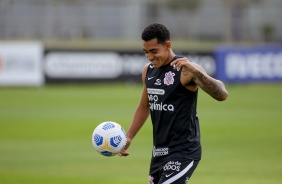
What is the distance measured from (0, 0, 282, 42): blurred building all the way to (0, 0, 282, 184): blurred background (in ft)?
0.21

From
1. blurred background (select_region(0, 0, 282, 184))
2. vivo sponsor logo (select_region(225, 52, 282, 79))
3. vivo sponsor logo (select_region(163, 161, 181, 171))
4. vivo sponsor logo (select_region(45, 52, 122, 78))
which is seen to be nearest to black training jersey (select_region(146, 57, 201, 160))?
vivo sponsor logo (select_region(163, 161, 181, 171))

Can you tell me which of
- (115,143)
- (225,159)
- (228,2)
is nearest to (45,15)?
(228,2)

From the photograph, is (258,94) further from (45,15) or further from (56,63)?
(45,15)

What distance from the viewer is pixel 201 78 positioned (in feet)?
24.9

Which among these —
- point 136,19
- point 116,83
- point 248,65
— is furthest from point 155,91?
point 136,19

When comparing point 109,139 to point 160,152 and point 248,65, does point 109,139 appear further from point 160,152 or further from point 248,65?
point 248,65

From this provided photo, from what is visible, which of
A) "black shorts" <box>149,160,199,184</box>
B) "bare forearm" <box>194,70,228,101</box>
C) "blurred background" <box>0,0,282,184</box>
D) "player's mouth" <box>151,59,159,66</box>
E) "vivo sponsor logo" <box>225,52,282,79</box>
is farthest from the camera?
"vivo sponsor logo" <box>225,52,282,79</box>

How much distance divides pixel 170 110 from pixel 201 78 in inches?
25.1

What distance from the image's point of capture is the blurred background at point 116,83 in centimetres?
1530

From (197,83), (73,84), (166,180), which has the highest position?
(197,83)

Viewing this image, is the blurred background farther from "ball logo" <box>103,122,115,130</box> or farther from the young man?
the young man

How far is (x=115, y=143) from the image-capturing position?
8.11 meters

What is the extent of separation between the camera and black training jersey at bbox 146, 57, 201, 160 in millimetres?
7980

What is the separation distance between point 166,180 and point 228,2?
40709 millimetres
